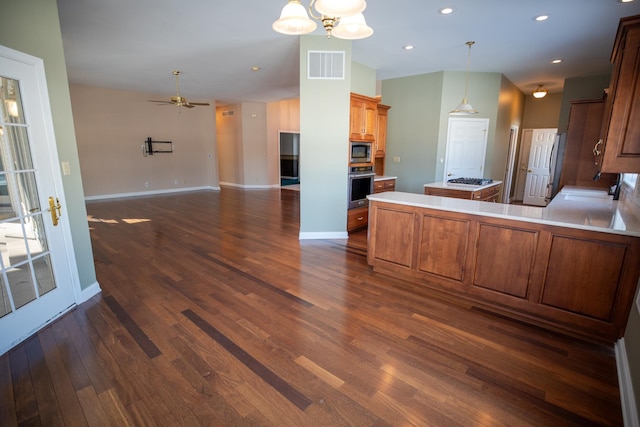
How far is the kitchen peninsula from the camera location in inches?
89.1

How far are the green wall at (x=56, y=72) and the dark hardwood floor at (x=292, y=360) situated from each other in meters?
0.60

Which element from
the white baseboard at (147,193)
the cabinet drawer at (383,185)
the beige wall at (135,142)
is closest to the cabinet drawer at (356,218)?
the cabinet drawer at (383,185)

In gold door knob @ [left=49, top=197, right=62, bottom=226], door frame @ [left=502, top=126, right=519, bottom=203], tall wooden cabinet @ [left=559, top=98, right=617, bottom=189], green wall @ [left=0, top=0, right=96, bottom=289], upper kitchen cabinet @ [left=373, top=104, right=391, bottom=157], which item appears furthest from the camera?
door frame @ [left=502, top=126, right=519, bottom=203]

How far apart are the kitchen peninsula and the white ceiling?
216cm

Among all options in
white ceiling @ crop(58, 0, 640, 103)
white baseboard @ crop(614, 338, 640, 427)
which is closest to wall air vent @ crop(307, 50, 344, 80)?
white ceiling @ crop(58, 0, 640, 103)

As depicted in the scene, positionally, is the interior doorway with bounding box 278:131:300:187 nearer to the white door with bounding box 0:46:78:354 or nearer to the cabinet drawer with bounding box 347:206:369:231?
the cabinet drawer with bounding box 347:206:369:231

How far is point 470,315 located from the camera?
8.83ft

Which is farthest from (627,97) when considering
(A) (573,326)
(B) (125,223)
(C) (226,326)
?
(B) (125,223)

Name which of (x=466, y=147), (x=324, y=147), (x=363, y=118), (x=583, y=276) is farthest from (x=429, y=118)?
(x=583, y=276)

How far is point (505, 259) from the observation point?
2.68m

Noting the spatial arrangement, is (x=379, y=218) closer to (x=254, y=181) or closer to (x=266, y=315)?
(x=266, y=315)

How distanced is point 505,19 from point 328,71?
225 centimetres

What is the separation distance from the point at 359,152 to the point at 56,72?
3.85 m

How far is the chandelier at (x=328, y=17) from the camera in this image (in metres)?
1.76
